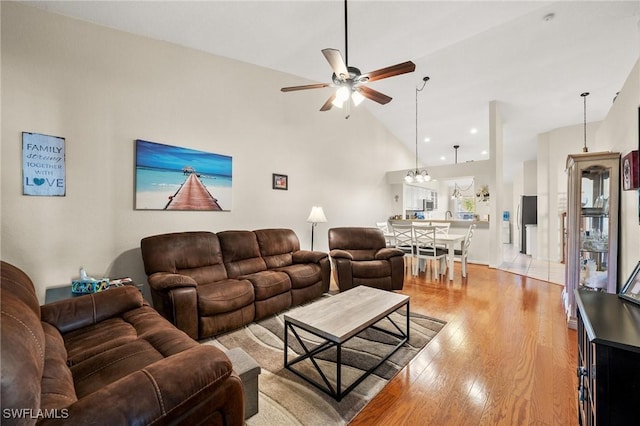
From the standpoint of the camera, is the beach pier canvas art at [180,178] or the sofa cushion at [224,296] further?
the beach pier canvas art at [180,178]

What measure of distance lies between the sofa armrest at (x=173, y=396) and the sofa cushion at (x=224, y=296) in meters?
1.37

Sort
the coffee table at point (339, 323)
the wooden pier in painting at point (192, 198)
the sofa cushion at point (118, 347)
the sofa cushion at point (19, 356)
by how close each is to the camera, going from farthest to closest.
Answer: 1. the wooden pier in painting at point (192, 198)
2. the coffee table at point (339, 323)
3. the sofa cushion at point (118, 347)
4. the sofa cushion at point (19, 356)

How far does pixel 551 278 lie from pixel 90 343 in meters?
6.29

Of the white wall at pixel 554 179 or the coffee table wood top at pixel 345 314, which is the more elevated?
the white wall at pixel 554 179

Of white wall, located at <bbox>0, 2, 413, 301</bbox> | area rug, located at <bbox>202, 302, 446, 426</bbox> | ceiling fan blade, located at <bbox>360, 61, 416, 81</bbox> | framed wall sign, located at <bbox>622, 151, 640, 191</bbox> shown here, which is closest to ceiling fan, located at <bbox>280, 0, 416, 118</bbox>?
ceiling fan blade, located at <bbox>360, 61, 416, 81</bbox>

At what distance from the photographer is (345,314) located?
6.66ft

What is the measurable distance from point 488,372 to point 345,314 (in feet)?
3.77

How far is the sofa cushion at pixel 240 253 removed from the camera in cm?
319

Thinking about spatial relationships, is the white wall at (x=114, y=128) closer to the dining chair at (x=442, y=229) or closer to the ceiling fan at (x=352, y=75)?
the ceiling fan at (x=352, y=75)

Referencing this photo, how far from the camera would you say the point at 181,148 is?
3.15 m

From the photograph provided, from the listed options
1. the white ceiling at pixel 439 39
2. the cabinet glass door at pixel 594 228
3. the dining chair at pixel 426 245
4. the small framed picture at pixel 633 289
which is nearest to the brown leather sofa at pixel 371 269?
the dining chair at pixel 426 245

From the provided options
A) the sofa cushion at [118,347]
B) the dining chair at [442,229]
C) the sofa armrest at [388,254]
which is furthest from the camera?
the dining chair at [442,229]

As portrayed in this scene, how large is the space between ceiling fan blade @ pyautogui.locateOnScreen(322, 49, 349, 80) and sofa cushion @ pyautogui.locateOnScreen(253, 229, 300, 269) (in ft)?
7.47

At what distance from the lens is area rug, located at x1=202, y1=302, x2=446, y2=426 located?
5.16ft
